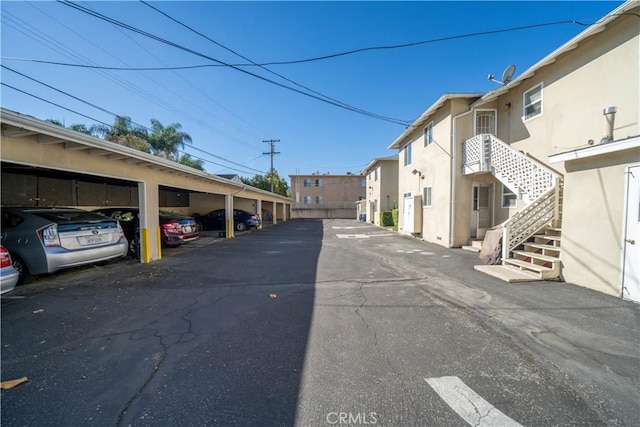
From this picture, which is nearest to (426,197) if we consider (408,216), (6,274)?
→ (408,216)

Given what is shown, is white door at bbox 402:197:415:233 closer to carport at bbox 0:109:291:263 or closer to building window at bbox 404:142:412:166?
building window at bbox 404:142:412:166

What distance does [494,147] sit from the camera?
8953mm

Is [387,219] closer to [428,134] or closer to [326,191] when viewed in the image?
[428,134]

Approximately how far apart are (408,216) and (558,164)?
739cm

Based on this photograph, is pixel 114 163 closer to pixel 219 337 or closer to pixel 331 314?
pixel 219 337

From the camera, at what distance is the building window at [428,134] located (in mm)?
12508

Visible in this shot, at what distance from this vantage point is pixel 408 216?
14.3 metres

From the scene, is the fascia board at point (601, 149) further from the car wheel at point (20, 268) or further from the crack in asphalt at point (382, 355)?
the car wheel at point (20, 268)

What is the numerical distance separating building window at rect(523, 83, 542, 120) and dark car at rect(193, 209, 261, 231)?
1563 centimetres

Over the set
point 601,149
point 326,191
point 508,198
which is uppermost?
point 326,191

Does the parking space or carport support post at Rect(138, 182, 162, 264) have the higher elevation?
the parking space

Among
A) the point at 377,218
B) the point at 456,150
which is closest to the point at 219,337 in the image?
the point at 456,150

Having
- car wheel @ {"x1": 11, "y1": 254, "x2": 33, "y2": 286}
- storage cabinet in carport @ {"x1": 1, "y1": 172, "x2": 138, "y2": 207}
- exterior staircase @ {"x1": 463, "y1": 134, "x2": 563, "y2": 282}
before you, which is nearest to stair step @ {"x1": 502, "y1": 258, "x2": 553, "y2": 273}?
exterior staircase @ {"x1": 463, "y1": 134, "x2": 563, "y2": 282}

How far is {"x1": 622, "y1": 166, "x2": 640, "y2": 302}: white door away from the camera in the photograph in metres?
4.49
